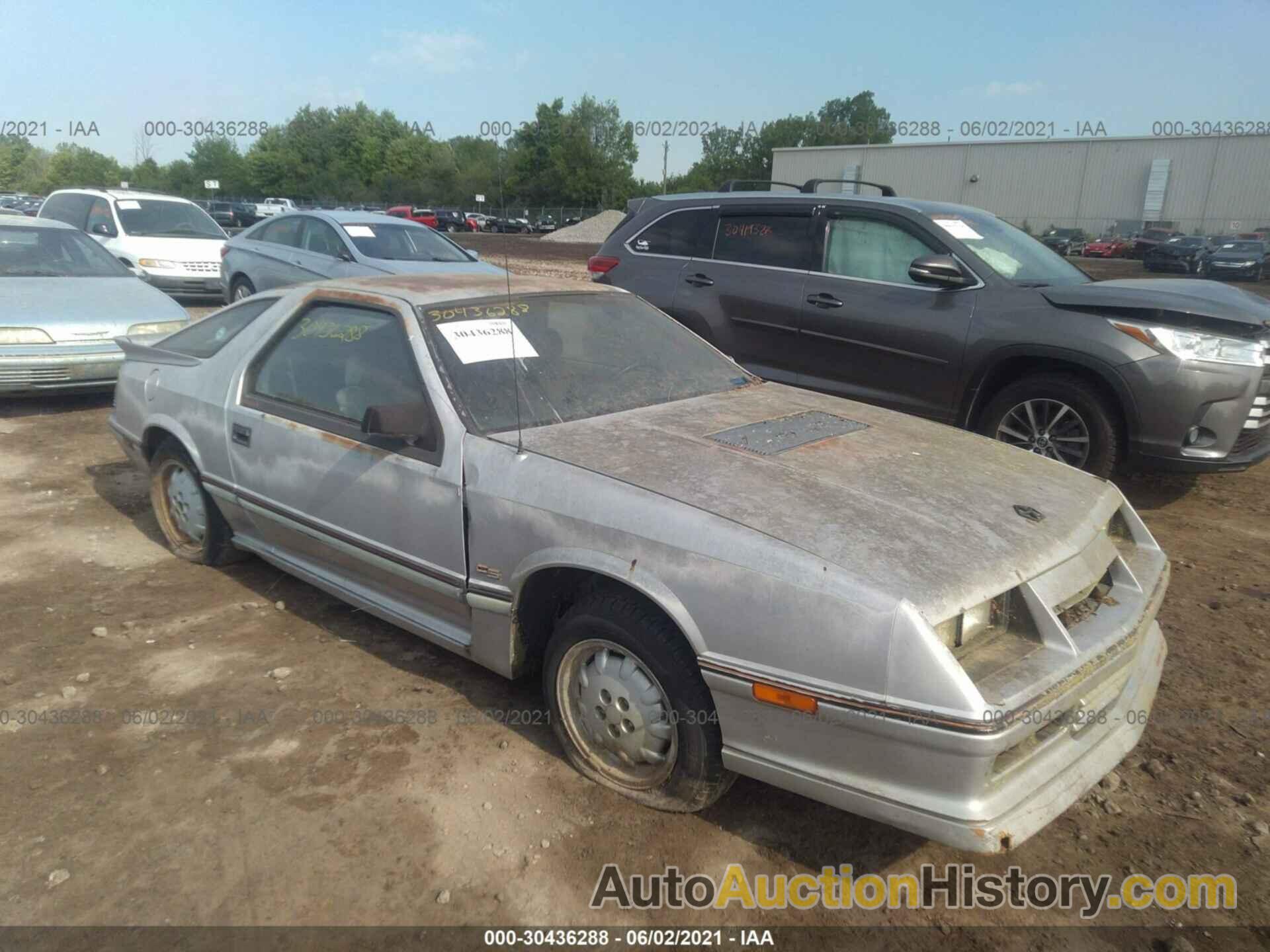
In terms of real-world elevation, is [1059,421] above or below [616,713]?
above

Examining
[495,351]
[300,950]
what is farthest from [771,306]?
[300,950]

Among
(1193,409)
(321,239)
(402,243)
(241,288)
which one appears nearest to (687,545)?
(1193,409)

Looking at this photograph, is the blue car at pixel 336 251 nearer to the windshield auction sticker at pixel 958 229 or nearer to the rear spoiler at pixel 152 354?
the rear spoiler at pixel 152 354

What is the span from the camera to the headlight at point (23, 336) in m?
6.75

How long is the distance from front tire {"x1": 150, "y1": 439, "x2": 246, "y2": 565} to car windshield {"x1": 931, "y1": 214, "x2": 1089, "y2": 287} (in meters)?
4.48

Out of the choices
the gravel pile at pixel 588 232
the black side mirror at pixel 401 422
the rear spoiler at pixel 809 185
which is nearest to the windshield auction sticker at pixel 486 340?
the black side mirror at pixel 401 422

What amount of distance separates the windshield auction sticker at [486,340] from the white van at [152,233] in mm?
9890

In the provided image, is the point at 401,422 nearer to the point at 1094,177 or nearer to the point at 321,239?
the point at 321,239

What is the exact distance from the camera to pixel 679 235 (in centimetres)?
657

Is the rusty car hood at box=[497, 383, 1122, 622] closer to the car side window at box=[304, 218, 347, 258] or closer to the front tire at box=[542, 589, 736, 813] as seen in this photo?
the front tire at box=[542, 589, 736, 813]

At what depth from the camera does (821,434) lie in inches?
125

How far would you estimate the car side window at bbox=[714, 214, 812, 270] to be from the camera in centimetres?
596

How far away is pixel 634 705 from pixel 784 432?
44.9 inches

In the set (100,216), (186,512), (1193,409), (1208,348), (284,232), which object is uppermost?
(100,216)
